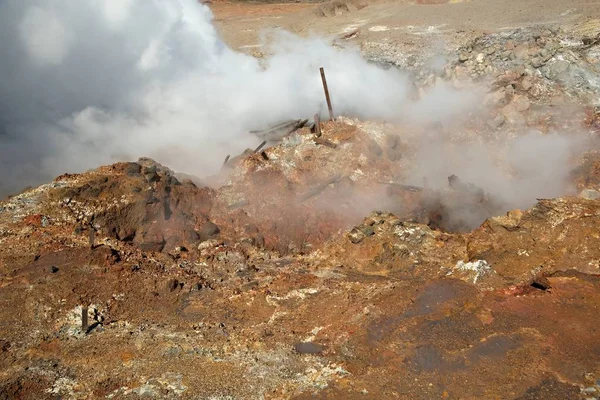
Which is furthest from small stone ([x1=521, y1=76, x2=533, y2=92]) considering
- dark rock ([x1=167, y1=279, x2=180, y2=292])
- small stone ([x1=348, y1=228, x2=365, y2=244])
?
dark rock ([x1=167, y1=279, x2=180, y2=292])

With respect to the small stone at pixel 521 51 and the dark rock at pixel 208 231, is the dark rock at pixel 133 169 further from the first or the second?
the small stone at pixel 521 51

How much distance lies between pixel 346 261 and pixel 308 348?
222 centimetres

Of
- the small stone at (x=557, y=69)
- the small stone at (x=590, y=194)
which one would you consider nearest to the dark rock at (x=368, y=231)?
the small stone at (x=590, y=194)

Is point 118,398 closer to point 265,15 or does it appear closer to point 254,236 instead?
point 254,236

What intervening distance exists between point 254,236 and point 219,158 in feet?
11.8

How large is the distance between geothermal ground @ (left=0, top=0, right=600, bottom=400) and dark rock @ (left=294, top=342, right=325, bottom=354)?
0.02 metres

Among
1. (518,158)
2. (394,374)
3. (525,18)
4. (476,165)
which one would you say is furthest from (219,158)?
(525,18)

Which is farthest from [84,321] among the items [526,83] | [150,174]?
[526,83]

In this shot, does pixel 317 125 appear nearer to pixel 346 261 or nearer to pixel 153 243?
pixel 346 261

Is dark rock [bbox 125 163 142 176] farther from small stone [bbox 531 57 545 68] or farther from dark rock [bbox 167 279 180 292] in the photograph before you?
small stone [bbox 531 57 545 68]

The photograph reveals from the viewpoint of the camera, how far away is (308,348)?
555 cm

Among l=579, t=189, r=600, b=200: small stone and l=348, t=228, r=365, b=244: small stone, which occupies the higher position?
l=348, t=228, r=365, b=244: small stone

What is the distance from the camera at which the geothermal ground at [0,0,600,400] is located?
5.09 metres

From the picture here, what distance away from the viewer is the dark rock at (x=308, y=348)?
216 inches
